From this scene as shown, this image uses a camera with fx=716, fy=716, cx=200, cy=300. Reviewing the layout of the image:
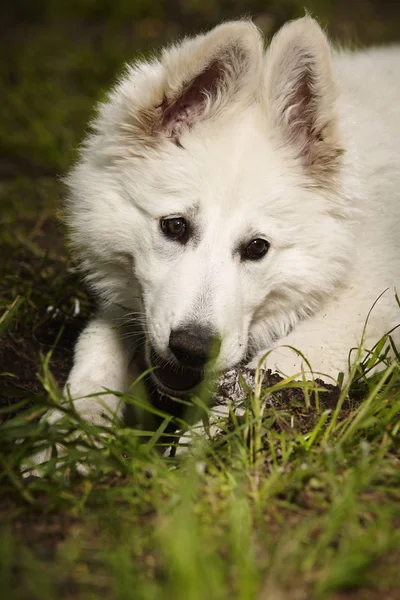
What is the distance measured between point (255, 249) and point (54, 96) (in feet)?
13.9

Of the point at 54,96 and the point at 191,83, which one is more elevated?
the point at 54,96

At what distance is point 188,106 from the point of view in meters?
2.79

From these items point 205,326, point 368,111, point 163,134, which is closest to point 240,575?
point 205,326

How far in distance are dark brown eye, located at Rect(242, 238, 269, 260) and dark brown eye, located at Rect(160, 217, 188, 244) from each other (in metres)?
0.23

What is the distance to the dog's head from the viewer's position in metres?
2.55

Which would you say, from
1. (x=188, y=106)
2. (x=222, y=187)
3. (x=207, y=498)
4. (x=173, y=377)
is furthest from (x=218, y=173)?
(x=207, y=498)

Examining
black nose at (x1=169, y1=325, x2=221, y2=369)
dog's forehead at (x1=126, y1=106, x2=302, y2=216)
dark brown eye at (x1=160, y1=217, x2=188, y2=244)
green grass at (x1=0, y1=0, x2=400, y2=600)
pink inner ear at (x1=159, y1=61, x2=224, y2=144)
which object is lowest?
green grass at (x1=0, y1=0, x2=400, y2=600)

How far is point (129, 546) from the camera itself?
68.0 inches

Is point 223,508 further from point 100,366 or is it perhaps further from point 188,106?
point 188,106

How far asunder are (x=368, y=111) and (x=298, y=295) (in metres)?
1.00

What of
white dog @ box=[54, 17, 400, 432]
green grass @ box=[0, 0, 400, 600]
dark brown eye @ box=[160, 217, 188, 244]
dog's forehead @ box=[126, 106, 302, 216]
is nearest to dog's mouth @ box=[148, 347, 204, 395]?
white dog @ box=[54, 17, 400, 432]

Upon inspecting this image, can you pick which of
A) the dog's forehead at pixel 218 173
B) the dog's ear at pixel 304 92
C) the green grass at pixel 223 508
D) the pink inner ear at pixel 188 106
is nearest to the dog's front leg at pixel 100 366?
the green grass at pixel 223 508

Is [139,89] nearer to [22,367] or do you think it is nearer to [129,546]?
[22,367]

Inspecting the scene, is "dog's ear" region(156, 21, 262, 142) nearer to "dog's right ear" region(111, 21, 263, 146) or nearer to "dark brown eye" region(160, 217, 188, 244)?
"dog's right ear" region(111, 21, 263, 146)
